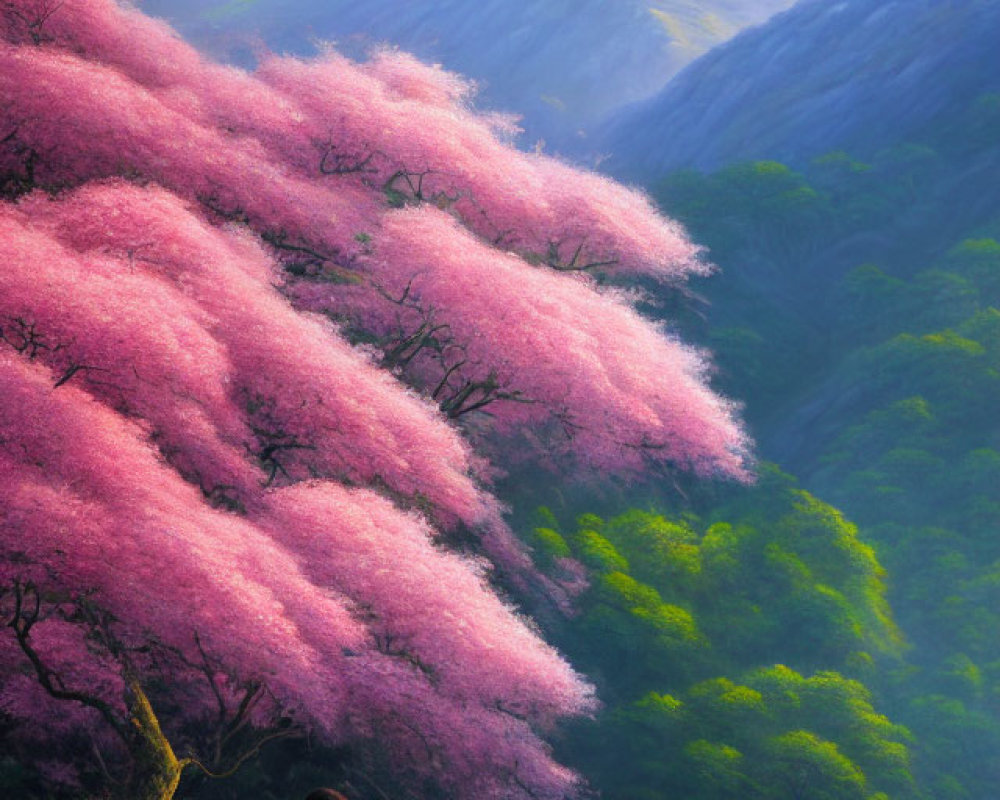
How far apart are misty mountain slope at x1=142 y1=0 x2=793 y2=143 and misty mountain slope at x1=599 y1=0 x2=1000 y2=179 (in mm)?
9159

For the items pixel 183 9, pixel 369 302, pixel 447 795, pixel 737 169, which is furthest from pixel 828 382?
pixel 183 9

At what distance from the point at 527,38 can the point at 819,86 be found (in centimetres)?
2076

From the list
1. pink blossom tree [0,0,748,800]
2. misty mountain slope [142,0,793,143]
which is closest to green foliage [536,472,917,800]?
pink blossom tree [0,0,748,800]

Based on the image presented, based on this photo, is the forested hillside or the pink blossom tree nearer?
the pink blossom tree

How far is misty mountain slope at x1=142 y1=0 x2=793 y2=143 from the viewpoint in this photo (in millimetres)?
44406

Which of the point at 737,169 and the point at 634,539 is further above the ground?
the point at 737,169

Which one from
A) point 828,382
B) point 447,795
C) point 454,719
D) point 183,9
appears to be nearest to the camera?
point 454,719

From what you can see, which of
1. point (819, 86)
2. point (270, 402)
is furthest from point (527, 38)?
point (270, 402)

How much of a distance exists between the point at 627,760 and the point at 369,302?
623 cm

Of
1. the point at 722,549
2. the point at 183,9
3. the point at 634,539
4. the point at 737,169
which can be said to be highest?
the point at 183,9

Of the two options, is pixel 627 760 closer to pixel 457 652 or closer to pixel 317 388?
pixel 457 652

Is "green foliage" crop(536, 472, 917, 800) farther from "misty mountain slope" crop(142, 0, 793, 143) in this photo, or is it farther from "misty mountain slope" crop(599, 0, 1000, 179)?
"misty mountain slope" crop(142, 0, 793, 143)

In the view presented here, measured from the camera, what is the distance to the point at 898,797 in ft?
35.6

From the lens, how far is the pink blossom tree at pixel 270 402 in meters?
5.28
